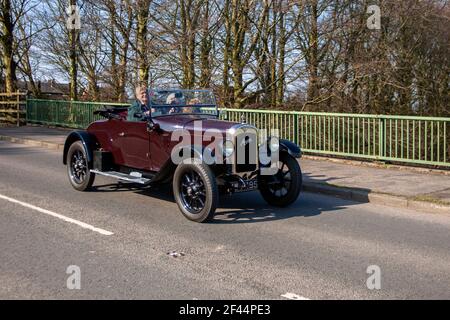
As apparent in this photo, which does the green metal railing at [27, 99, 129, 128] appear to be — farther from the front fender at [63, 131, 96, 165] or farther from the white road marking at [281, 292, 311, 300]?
the white road marking at [281, 292, 311, 300]

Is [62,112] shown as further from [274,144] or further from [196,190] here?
[196,190]

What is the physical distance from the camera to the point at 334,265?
17.9 feet

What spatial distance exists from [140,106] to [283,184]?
99.2 inches

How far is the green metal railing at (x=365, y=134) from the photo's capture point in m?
11.4

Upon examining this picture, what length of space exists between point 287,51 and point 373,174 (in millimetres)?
10282

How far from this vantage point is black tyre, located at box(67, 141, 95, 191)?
9317mm

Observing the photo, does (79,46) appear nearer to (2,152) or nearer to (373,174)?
(2,152)

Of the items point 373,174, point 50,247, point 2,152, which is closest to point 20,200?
point 50,247

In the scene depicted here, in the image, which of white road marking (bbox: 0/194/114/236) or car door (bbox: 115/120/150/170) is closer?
white road marking (bbox: 0/194/114/236)

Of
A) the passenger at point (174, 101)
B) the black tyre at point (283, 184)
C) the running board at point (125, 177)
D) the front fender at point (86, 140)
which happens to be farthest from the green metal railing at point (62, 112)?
the black tyre at point (283, 184)

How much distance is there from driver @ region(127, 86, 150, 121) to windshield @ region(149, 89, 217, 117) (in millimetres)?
102

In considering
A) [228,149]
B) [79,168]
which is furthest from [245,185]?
[79,168]

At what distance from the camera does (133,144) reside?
28.6ft

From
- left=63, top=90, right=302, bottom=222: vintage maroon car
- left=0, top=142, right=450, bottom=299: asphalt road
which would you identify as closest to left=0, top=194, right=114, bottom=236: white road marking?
left=0, top=142, right=450, bottom=299: asphalt road
